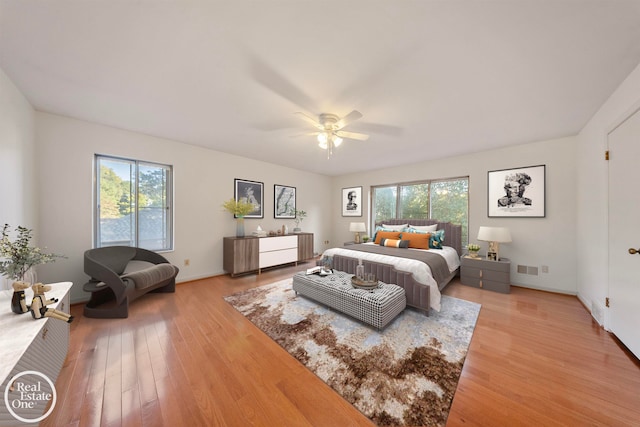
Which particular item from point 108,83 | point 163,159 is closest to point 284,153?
point 163,159

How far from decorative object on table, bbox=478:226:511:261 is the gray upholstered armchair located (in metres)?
5.06

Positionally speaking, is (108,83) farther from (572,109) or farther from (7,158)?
(572,109)

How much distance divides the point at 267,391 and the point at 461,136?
4.04 m

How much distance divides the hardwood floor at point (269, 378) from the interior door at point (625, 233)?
0.25m

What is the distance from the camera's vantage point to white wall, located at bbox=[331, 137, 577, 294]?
3.26 meters

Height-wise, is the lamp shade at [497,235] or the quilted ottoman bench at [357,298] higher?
the lamp shade at [497,235]

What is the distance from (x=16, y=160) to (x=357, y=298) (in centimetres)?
382

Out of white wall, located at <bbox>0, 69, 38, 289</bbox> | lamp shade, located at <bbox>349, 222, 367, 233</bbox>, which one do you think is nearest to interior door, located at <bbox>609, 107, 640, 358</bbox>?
lamp shade, located at <bbox>349, 222, 367, 233</bbox>

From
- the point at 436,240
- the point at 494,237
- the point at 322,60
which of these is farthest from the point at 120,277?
the point at 494,237

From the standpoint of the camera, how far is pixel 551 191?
11.1 ft

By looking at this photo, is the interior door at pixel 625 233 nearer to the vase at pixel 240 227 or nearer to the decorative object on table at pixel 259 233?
the decorative object on table at pixel 259 233

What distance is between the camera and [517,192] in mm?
3656

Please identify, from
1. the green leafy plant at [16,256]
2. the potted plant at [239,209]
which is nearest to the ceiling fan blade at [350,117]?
the potted plant at [239,209]

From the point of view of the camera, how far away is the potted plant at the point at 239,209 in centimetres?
422
